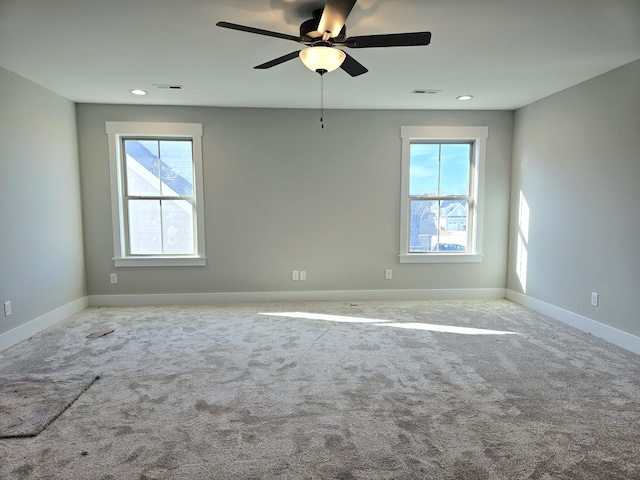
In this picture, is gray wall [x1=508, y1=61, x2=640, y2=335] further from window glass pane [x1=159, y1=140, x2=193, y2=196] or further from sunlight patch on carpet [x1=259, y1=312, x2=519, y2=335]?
window glass pane [x1=159, y1=140, x2=193, y2=196]

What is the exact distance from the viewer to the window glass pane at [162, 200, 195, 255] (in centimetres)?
460

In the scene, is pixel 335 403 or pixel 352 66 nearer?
pixel 335 403

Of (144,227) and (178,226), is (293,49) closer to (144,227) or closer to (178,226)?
(178,226)

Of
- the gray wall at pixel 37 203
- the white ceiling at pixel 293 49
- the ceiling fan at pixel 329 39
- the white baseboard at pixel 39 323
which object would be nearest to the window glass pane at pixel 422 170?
the white ceiling at pixel 293 49

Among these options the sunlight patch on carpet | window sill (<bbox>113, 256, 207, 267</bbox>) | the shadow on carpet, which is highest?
window sill (<bbox>113, 256, 207, 267</bbox>)

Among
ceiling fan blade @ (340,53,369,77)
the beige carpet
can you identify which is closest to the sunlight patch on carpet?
the beige carpet

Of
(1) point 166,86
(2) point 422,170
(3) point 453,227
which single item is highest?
(1) point 166,86

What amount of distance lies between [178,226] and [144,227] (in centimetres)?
43

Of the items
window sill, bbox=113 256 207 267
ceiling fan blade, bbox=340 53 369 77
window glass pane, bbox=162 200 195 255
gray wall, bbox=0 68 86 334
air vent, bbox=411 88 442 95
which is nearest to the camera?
ceiling fan blade, bbox=340 53 369 77

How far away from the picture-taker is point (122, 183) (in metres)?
4.50

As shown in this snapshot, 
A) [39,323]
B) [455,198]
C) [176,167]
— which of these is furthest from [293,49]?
[39,323]

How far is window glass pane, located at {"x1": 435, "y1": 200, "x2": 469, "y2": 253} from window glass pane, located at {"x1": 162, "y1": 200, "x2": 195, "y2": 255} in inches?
131

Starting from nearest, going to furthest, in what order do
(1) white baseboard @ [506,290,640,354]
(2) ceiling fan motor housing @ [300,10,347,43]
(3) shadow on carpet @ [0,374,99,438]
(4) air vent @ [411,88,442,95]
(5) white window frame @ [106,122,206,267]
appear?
(3) shadow on carpet @ [0,374,99,438], (2) ceiling fan motor housing @ [300,10,347,43], (1) white baseboard @ [506,290,640,354], (4) air vent @ [411,88,442,95], (5) white window frame @ [106,122,206,267]

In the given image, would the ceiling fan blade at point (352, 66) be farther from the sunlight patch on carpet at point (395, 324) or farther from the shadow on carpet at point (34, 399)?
the shadow on carpet at point (34, 399)
